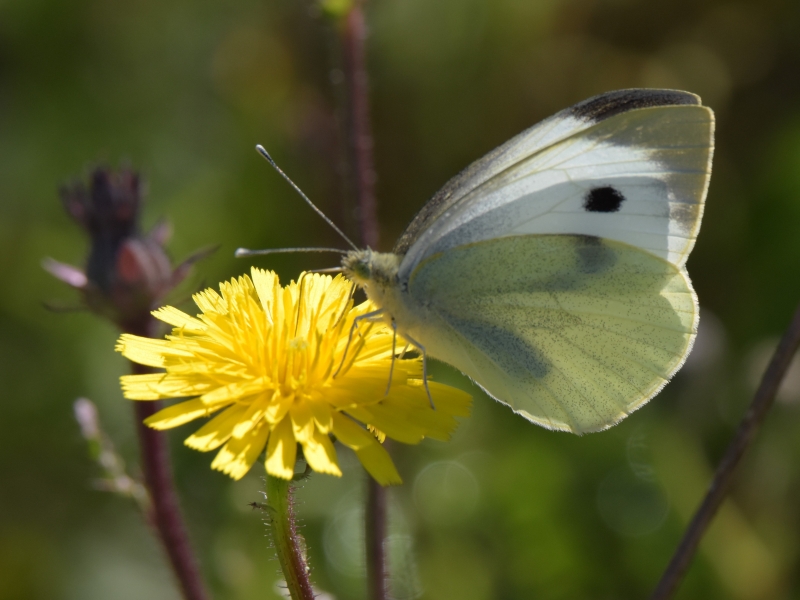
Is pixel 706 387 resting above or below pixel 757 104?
below

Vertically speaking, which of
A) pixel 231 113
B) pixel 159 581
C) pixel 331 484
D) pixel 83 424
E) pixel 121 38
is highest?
pixel 121 38

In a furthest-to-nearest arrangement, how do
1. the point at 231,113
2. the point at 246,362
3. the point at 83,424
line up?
the point at 231,113
the point at 83,424
the point at 246,362

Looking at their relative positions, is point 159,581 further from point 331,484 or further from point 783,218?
point 783,218

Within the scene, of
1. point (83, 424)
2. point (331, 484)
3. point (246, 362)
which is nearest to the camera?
point (246, 362)

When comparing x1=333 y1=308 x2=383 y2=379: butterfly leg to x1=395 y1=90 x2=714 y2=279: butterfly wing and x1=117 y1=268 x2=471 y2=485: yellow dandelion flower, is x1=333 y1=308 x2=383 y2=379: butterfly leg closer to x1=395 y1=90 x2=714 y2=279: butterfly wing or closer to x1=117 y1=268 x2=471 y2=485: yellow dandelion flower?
x1=117 y1=268 x2=471 y2=485: yellow dandelion flower

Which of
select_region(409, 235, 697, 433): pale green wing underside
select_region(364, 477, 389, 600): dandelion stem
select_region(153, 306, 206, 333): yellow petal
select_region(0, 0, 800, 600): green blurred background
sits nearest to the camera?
select_region(153, 306, 206, 333): yellow petal

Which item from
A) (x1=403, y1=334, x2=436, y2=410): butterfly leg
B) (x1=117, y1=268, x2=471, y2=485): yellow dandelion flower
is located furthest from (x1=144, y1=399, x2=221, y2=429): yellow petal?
(x1=403, y1=334, x2=436, y2=410): butterfly leg

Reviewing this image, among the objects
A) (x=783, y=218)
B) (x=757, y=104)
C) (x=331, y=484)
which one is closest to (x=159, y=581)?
(x=331, y=484)
